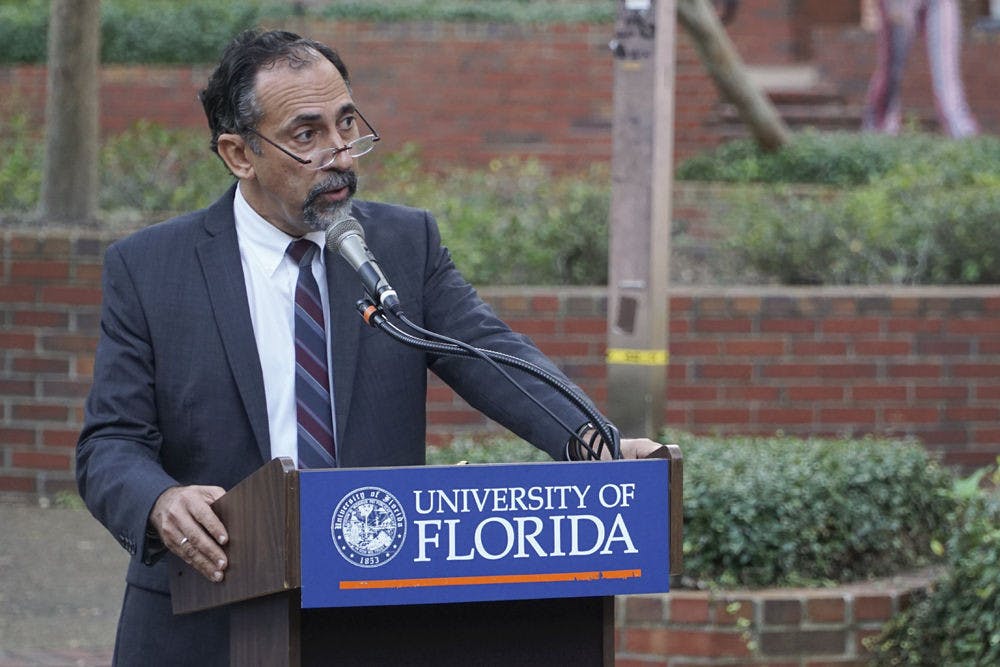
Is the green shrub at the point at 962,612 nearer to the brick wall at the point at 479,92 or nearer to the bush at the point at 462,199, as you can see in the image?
the bush at the point at 462,199

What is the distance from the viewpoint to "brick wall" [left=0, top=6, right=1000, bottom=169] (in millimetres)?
13195

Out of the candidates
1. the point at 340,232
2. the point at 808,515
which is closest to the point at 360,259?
the point at 340,232

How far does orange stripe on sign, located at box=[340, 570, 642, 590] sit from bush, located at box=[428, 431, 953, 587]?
9.46 feet

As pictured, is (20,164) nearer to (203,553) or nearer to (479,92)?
(479,92)

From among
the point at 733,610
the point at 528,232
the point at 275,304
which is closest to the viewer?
the point at 275,304

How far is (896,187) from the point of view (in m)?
10.0

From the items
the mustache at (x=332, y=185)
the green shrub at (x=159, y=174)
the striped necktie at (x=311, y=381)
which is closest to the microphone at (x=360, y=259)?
the mustache at (x=332, y=185)

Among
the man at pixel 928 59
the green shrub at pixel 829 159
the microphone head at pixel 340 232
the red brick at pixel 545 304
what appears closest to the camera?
the microphone head at pixel 340 232

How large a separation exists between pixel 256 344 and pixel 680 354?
16.6ft

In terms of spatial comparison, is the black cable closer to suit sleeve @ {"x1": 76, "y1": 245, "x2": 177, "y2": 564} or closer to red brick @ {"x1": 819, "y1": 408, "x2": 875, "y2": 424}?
suit sleeve @ {"x1": 76, "y1": 245, "x2": 177, "y2": 564}

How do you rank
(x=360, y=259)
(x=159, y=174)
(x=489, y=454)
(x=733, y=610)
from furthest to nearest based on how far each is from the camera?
(x=159, y=174) < (x=489, y=454) < (x=733, y=610) < (x=360, y=259)

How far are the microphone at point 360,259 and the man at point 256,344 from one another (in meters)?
0.13

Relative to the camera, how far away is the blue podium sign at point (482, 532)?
254cm

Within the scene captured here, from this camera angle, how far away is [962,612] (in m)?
5.21
